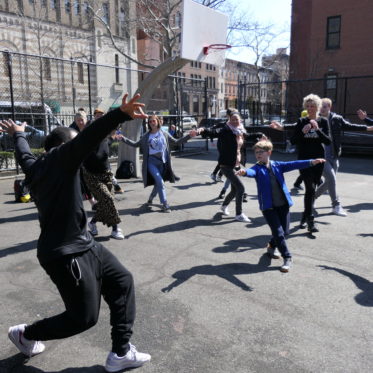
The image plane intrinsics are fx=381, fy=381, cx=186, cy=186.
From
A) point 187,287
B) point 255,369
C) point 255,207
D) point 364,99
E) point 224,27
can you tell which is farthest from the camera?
point 364,99

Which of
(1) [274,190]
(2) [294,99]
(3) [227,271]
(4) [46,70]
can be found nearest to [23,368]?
(3) [227,271]

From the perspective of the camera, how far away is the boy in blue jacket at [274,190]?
446 centimetres

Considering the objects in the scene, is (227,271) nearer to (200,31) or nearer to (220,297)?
(220,297)

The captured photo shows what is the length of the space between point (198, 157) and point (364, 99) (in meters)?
14.4

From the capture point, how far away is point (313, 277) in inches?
167

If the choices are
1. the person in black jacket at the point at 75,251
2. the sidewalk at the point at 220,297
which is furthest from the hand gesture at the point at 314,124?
the person in black jacket at the point at 75,251

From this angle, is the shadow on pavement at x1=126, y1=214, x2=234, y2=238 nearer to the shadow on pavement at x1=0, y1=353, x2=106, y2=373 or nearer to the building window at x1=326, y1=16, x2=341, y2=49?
the shadow on pavement at x1=0, y1=353, x2=106, y2=373

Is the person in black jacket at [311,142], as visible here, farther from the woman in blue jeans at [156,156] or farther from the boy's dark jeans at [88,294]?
the boy's dark jeans at [88,294]

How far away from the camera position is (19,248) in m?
5.27

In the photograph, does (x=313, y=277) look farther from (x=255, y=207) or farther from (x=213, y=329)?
(x=255, y=207)

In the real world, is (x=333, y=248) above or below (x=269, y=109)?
below

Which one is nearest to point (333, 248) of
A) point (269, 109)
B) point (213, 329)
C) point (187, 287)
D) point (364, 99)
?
point (187, 287)

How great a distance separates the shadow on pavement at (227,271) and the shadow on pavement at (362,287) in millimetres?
712

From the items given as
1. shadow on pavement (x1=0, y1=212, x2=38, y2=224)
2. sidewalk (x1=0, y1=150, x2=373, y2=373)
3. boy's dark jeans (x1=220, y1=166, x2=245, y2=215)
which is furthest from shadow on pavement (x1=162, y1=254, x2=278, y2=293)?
shadow on pavement (x1=0, y1=212, x2=38, y2=224)
